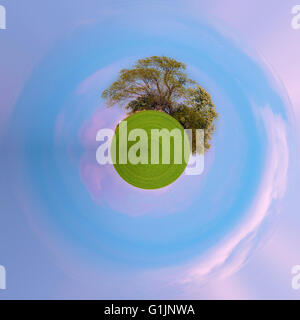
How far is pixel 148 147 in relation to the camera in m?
1.71

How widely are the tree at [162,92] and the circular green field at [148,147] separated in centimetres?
7

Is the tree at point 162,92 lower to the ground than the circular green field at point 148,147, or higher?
higher

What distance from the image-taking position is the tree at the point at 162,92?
5.64 ft

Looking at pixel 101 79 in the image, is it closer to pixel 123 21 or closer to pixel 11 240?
pixel 123 21

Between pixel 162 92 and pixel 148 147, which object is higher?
pixel 162 92

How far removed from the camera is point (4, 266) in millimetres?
1773

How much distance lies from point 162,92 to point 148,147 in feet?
1.50

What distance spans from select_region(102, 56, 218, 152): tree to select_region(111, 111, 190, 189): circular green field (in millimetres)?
75

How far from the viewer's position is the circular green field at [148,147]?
67.5 inches

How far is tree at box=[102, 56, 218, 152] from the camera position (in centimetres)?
172

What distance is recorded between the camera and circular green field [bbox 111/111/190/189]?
5.62 ft

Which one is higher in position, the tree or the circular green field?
the tree

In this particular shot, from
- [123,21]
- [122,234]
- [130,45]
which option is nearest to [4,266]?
[122,234]
